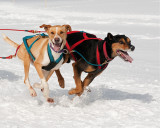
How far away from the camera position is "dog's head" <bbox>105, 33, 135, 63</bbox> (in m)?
4.27

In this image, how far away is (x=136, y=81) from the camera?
6.50 metres

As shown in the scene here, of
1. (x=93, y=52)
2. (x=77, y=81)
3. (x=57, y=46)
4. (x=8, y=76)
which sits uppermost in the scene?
(x=57, y=46)

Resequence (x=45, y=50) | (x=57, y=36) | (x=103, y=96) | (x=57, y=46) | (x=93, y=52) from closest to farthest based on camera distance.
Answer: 1. (x=57, y=36)
2. (x=57, y=46)
3. (x=45, y=50)
4. (x=93, y=52)
5. (x=103, y=96)

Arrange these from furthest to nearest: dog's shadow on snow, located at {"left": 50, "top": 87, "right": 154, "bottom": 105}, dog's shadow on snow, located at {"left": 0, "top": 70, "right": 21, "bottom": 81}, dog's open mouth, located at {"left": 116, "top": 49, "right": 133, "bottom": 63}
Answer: dog's shadow on snow, located at {"left": 0, "top": 70, "right": 21, "bottom": 81} → dog's shadow on snow, located at {"left": 50, "top": 87, "right": 154, "bottom": 105} → dog's open mouth, located at {"left": 116, "top": 49, "right": 133, "bottom": 63}

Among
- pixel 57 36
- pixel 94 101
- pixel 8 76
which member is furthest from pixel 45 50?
pixel 8 76

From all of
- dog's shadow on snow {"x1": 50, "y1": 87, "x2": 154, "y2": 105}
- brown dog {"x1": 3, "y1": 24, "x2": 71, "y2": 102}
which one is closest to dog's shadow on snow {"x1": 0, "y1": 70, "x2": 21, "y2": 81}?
dog's shadow on snow {"x1": 50, "y1": 87, "x2": 154, "y2": 105}

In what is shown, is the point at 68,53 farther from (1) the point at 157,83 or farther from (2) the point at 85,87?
(1) the point at 157,83

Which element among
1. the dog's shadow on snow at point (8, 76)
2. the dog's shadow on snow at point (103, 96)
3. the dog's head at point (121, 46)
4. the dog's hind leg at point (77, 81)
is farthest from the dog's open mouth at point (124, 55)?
the dog's shadow on snow at point (8, 76)

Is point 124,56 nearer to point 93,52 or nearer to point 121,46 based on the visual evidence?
point 121,46

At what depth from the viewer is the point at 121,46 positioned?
4.29m

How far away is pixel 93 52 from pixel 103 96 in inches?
46.3

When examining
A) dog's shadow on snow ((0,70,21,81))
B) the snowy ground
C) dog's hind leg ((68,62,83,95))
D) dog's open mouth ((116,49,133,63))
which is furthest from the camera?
dog's shadow on snow ((0,70,21,81))

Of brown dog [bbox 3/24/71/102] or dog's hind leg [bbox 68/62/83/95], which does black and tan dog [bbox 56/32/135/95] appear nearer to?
dog's hind leg [bbox 68/62/83/95]

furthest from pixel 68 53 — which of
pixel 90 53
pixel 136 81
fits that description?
pixel 136 81
